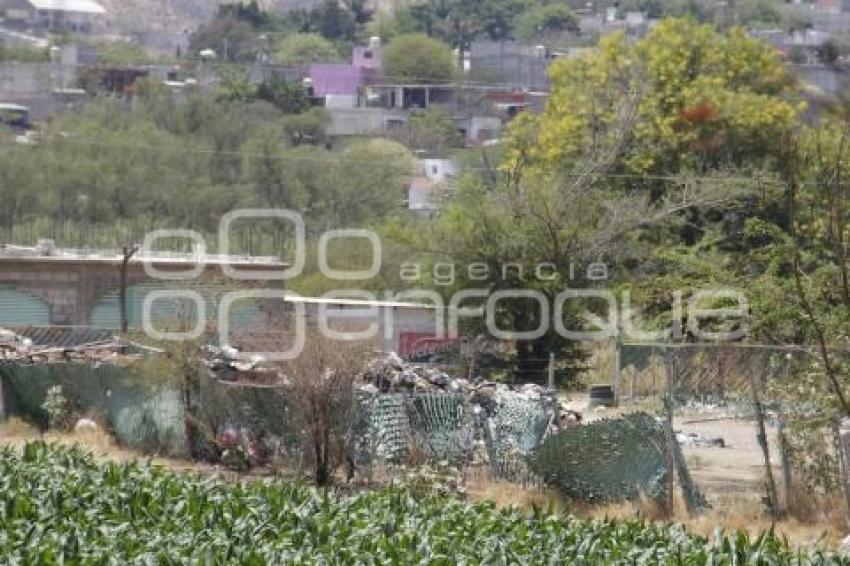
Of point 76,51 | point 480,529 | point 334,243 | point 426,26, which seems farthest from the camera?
point 426,26

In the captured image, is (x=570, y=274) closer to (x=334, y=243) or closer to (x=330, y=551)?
(x=330, y=551)

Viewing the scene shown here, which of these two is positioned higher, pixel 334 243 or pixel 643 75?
pixel 643 75

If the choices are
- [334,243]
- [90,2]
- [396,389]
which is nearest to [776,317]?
[396,389]

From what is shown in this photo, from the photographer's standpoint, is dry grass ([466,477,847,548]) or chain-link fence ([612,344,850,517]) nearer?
dry grass ([466,477,847,548])

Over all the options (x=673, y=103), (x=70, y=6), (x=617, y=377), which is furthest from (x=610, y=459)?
(x=70, y=6)

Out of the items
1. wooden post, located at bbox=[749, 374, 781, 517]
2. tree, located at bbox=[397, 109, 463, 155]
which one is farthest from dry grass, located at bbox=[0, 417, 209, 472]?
tree, located at bbox=[397, 109, 463, 155]

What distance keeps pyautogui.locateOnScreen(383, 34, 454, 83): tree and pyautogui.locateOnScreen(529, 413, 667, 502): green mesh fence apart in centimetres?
9166

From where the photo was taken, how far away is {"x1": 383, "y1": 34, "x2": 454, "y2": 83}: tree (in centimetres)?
11512

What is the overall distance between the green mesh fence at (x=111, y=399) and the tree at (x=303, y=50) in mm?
99249

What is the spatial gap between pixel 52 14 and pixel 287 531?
161191mm

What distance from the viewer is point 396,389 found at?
27078 millimetres

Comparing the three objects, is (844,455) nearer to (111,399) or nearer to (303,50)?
(111,399)

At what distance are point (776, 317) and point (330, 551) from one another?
1105 centimetres

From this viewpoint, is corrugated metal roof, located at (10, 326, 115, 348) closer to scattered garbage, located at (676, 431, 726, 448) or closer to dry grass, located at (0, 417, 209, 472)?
dry grass, located at (0, 417, 209, 472)
